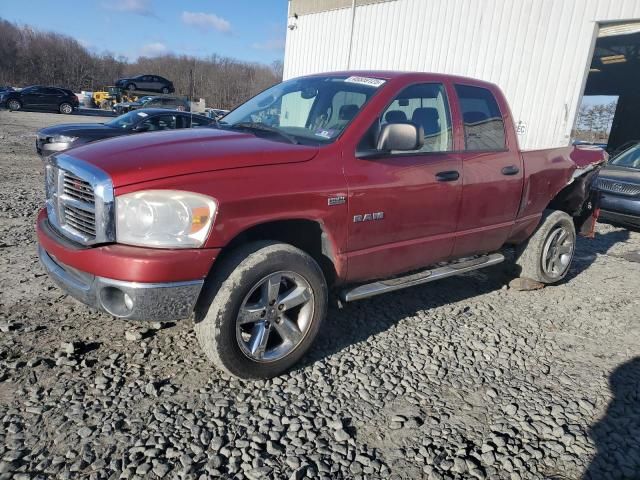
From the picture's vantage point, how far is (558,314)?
4.38 metres

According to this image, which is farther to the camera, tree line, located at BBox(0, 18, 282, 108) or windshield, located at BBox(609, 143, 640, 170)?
tree line, located at BBox(0, 18, 282, 108)

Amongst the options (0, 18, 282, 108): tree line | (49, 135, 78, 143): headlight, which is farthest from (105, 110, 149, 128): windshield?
(0, 18, 282, 108): tree line

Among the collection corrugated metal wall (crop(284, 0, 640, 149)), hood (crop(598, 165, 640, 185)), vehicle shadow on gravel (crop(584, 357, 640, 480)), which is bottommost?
vehicle shadow on gravel (crop(584, 357, 640, 480))

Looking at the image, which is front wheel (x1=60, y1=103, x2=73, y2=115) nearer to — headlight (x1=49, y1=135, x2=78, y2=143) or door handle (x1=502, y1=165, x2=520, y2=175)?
headlight (x1=49, y1=135, x2=78, y2=143)

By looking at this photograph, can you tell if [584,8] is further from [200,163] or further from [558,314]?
[200,163]

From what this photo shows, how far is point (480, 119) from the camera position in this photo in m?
4.09

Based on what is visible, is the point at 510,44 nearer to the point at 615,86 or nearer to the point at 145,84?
the point at 615,86

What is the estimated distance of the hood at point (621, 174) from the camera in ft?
26.3

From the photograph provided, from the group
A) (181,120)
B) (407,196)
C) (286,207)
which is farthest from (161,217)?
(181,120)

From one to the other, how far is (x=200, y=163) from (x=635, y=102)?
30.1 m

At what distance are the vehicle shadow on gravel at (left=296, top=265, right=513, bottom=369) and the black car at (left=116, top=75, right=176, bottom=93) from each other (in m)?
41.3

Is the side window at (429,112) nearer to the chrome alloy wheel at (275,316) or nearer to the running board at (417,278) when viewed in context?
the running board at (417,278)

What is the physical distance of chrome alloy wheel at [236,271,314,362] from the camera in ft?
9.18

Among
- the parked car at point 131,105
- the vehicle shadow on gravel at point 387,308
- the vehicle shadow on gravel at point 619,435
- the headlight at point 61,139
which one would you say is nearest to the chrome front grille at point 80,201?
the vehicle shadow on gravel at point 387,308
